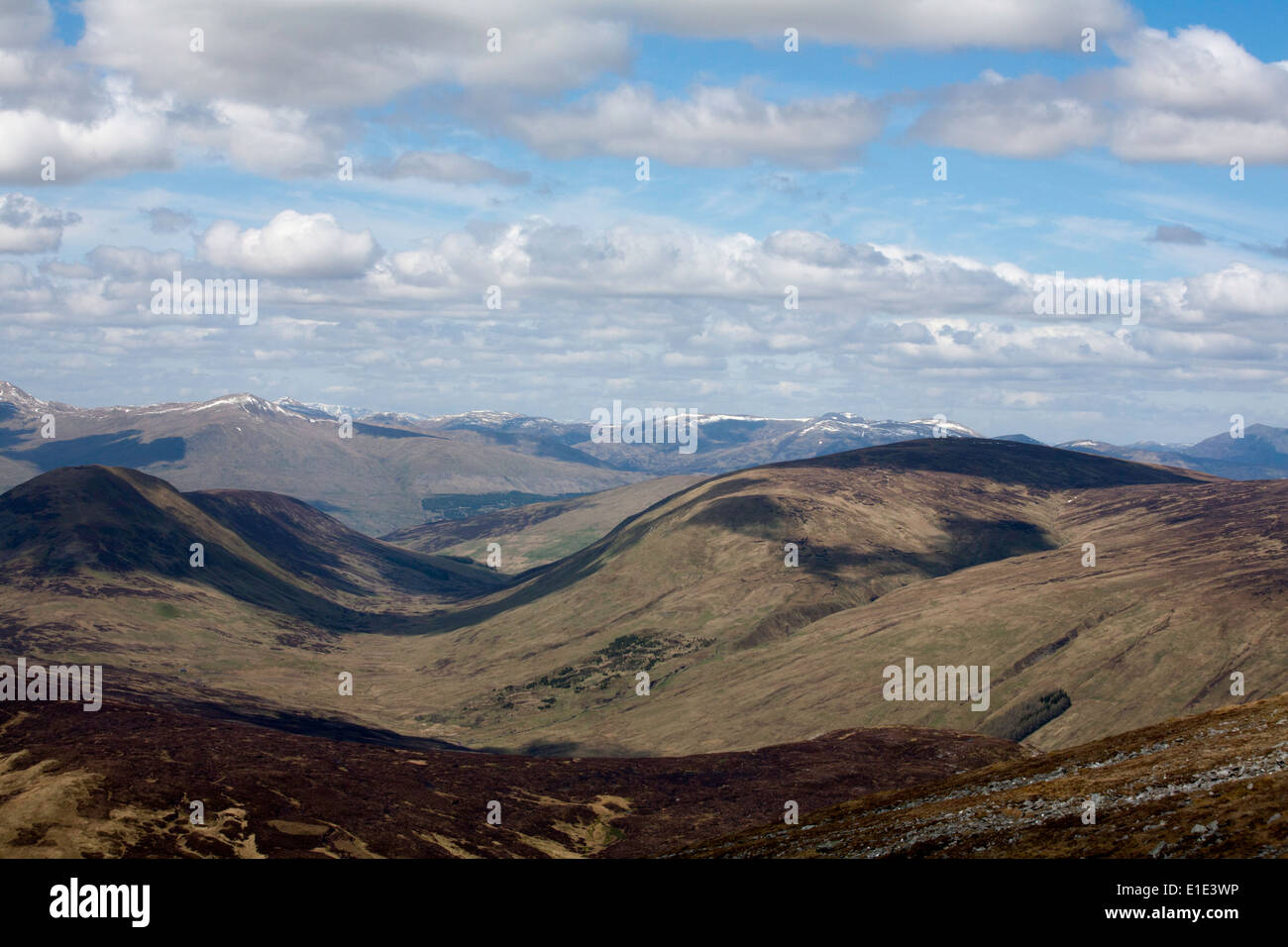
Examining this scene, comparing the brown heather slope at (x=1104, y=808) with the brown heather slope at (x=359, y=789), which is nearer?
the brown heather slope at (x=1104, y=808)

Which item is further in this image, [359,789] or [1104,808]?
[359,789]

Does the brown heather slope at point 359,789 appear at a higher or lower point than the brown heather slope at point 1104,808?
lower

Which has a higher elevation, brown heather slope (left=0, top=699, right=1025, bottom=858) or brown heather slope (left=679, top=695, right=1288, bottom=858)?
brown heather slope (left=679, top=695, right=1288, bottom=858)

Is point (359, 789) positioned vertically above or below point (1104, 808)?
below
